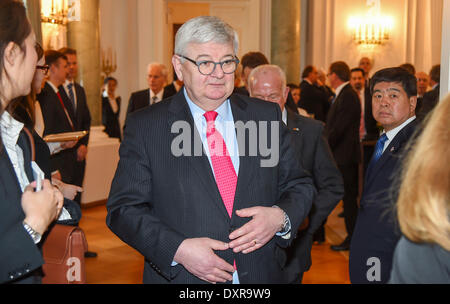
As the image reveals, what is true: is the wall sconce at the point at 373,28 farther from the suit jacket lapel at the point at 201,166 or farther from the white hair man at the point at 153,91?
the suit jacket lapel at the point at 201,166

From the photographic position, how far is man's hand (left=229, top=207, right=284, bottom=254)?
1.77m

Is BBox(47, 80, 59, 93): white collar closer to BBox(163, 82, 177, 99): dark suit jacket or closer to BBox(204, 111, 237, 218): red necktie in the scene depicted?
BBox(163, 82, 177, 99): dark suit jacket

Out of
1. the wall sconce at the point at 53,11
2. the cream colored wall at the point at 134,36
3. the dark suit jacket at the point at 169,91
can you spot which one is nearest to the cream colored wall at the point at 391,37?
the cream colored wall at the point at 134,36

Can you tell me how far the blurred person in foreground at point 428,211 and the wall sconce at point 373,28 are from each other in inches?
405

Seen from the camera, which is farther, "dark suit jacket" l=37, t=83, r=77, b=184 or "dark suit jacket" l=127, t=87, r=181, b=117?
"dark suit jacket" l=127, t=87, r=181, b=117

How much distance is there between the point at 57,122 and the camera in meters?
4.90

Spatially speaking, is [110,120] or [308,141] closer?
[308,141]

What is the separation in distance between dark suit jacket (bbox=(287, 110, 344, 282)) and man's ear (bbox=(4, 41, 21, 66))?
68.0 inches

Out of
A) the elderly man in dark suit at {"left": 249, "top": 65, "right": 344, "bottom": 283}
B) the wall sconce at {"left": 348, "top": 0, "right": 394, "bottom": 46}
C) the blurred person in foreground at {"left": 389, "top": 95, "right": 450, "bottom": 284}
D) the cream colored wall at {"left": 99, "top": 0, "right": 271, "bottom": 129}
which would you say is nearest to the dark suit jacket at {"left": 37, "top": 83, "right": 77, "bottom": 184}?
the elderly man in dark suit at {"left": 249, "top": 65, "right": 344, "bottom": 283}

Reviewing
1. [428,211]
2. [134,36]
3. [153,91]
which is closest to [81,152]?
[153,91]

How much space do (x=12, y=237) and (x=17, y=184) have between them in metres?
0.16

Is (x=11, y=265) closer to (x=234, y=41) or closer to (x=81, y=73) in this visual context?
(x=234, y=41)

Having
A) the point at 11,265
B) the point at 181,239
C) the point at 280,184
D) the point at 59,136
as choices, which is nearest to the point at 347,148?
the point at 59,136

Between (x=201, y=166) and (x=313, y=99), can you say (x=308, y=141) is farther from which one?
(x=313, y=99)
